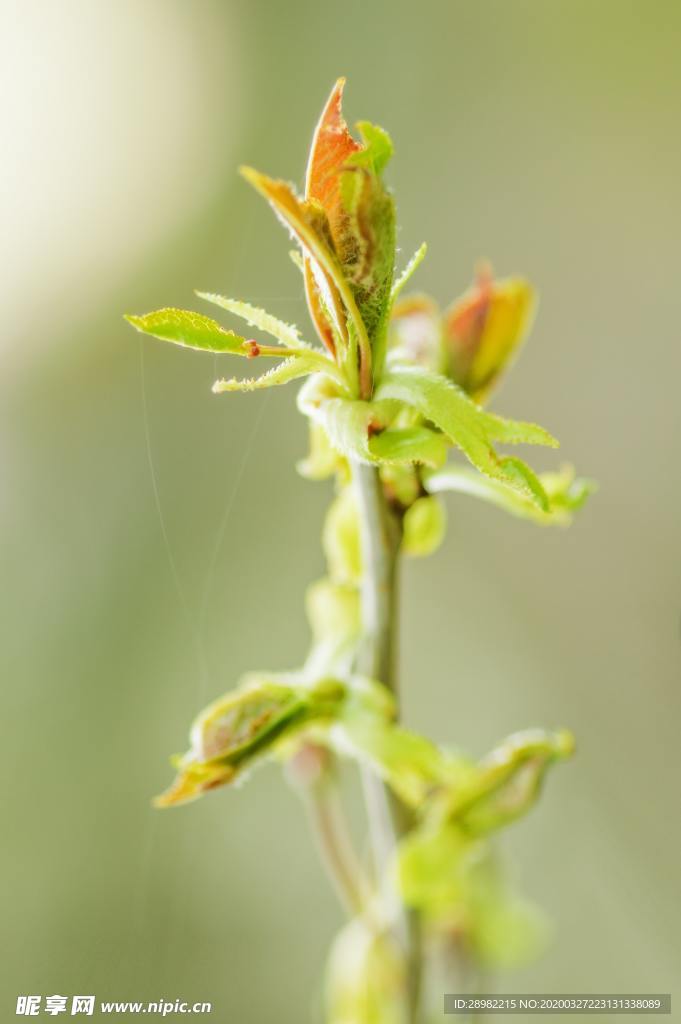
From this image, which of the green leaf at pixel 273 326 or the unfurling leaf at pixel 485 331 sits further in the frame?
the unfurling leaf at pixel 485 331

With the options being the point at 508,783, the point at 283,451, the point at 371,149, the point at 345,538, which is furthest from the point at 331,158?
the point at 283,451

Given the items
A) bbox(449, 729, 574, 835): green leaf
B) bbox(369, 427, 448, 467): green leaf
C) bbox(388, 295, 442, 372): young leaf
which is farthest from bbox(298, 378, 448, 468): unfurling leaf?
bbox(449, 729, 574, 835): green leaf

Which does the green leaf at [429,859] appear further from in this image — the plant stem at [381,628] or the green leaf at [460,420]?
the green leaf at [460,420]

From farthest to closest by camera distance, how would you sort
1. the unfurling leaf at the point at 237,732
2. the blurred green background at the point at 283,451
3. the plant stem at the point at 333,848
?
the blurred green background at the point at 283,451
the plant stem at the point at 333,848
the unfurling leaf at the point at 237,732

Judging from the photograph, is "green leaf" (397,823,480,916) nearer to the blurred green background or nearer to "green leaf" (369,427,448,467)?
"green leaf" (369,427,448,467)

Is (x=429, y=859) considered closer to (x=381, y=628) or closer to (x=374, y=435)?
(x=381, y=628)

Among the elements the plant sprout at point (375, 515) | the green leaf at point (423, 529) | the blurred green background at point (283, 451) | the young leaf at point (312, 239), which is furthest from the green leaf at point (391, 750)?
the blurred green background at point (283, 451)

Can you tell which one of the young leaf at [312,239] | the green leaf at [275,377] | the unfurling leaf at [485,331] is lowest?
the green leaf at [275,377]
